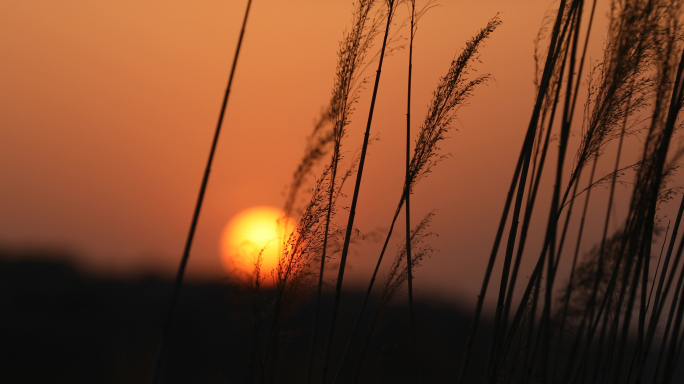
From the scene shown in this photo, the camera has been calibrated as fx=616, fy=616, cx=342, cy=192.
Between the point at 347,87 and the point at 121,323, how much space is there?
6.20 m

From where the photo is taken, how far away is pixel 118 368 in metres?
5.29

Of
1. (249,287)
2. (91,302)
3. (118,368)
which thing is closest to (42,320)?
(91,302)

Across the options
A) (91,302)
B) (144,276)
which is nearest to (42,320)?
(91,302)

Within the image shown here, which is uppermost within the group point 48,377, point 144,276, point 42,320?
point 144,276

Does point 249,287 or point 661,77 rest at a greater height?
point 661,77

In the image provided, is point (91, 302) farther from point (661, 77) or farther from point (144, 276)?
point (661, 77)

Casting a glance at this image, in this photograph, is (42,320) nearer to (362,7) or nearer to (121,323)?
(121,323)

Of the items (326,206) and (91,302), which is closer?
(326,206)

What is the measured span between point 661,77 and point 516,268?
0.78m

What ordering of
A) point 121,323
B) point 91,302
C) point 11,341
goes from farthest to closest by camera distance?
point 91,302
point 121,323
point 11,341

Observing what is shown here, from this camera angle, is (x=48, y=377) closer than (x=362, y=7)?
No

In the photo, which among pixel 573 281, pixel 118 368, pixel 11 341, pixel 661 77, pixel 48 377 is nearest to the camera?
pixel 661 77

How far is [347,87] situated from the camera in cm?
197

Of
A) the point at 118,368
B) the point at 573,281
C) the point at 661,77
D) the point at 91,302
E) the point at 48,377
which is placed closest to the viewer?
the point at 661,77
